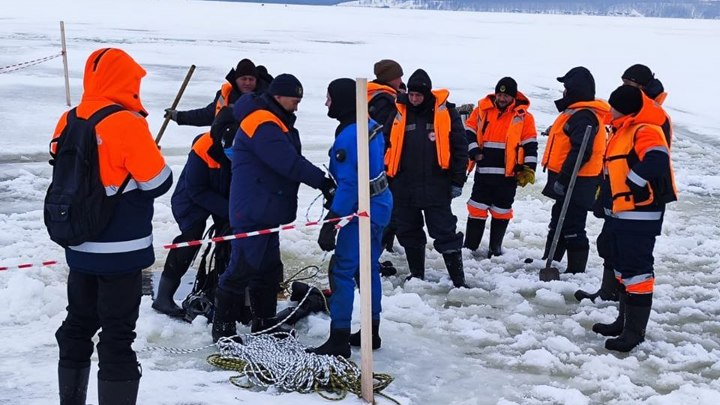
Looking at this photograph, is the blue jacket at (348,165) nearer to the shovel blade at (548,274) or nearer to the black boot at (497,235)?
the shovel blade at (548,274)

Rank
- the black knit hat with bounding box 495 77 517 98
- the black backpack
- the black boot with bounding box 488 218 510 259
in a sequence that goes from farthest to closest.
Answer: the black boot with bounding box 488 218 510 259 → the black knit hat with bounding box 495 77 517 98 → the black backpack

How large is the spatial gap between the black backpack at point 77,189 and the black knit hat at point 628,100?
308cm

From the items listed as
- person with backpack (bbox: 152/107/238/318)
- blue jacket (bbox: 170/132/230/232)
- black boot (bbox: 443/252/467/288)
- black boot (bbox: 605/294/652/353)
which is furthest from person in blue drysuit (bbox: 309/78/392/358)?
black boot (bbox: 605/294/652/353)

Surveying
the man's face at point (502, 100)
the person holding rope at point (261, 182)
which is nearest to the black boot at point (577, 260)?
the man's face at point (502, 100)

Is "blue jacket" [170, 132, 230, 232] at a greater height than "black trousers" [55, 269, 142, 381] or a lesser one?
greater

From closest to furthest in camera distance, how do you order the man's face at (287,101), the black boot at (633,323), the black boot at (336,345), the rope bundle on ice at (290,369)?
1. the rope bundle on ice at (290,369)
2. the man's face at (287,101)
3. the black boot at (336,345)
4. the black boot at (633,323)

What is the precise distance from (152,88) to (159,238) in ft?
34.7

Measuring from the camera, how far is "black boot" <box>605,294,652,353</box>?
15.8ft

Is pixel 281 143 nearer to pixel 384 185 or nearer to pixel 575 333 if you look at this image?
pixel 384 185

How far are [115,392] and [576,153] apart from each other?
4016 millimetres

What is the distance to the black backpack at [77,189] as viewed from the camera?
3059 mm

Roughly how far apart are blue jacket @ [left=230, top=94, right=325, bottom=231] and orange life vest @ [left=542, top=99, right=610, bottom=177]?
103 inches

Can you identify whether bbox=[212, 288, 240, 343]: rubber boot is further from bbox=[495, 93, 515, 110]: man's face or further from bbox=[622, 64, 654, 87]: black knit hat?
bbox=[622, 64, 654, 87]: black knit hat

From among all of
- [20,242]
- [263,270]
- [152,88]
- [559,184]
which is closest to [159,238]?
[20,242]
